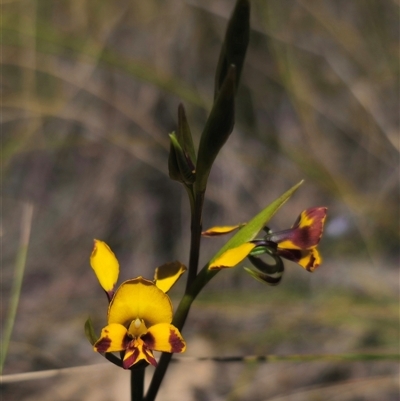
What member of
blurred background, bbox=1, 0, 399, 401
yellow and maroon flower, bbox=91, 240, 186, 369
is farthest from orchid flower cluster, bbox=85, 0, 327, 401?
blurred background, bbox=1, 0, 399, 401

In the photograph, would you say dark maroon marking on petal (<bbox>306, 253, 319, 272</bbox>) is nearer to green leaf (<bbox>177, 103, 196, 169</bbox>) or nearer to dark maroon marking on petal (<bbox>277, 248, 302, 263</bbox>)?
dark maroon marking on petal (<bbox>277, 248, 302, 263</bbox>)

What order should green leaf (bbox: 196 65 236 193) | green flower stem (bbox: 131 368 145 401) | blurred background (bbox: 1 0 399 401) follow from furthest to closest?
blurred background (bbox: 1 0 399 401)
green flower stem (bbox: 131 368 145 401)
green leaf (bbox: 196 65 236 193)

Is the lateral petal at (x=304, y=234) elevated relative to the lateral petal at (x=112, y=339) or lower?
elevated

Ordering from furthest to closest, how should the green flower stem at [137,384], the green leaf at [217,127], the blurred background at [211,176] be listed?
1. the blurred background at [211,176]
2. the green flower stem at [137,384]
3. the green leaf at [217,127]

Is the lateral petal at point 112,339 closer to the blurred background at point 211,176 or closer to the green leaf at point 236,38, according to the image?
the green leaf at point 236,38

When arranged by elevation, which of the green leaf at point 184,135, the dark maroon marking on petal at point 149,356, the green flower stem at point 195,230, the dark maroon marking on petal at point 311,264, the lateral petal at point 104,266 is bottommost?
the dark maroon marking on petal at point 149,356

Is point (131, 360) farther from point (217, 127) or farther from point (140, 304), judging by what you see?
point (217, 127)

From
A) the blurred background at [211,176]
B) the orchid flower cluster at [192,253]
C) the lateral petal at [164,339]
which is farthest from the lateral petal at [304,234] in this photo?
the blurred background at [211,176]

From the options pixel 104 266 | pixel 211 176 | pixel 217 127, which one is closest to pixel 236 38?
pixel 217 127
